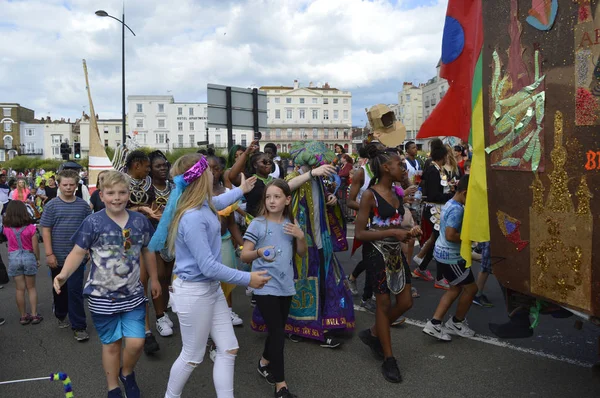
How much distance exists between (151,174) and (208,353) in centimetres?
195

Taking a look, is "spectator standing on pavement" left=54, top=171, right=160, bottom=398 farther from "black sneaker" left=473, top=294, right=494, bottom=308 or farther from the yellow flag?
"black sneaker" left=473, top=294, right=494, bottom=308

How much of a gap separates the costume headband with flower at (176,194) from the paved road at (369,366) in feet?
4.34

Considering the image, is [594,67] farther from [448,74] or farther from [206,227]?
[206,227]

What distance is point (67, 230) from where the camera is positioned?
4816 millimetres

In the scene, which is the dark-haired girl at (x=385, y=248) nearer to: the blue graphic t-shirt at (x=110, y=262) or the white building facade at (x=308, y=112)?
the blue graphic t-shirt at (x=110, y=262)

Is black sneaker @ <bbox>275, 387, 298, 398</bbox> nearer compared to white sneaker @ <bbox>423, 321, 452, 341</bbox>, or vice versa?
black sneaker @ <bbox>275, 387, 298, 398</bbox>

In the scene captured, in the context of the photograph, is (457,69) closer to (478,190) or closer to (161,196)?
(478,190)

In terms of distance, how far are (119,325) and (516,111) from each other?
2870 mm

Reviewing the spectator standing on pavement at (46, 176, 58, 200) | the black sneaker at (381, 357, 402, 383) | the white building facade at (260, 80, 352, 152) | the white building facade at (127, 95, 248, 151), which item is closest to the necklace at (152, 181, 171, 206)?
the black sneaker at (381, 357, 402, 383)

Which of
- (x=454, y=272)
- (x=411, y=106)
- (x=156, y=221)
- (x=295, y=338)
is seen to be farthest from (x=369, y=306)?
(x=411, y=106)

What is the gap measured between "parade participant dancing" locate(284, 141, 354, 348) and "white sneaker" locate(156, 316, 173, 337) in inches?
49.7

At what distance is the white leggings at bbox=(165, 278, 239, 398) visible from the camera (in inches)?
120

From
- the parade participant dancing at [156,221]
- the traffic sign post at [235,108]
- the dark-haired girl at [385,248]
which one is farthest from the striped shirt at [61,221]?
the traffic sign post at [235,108]

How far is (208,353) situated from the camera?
455 centimetres
